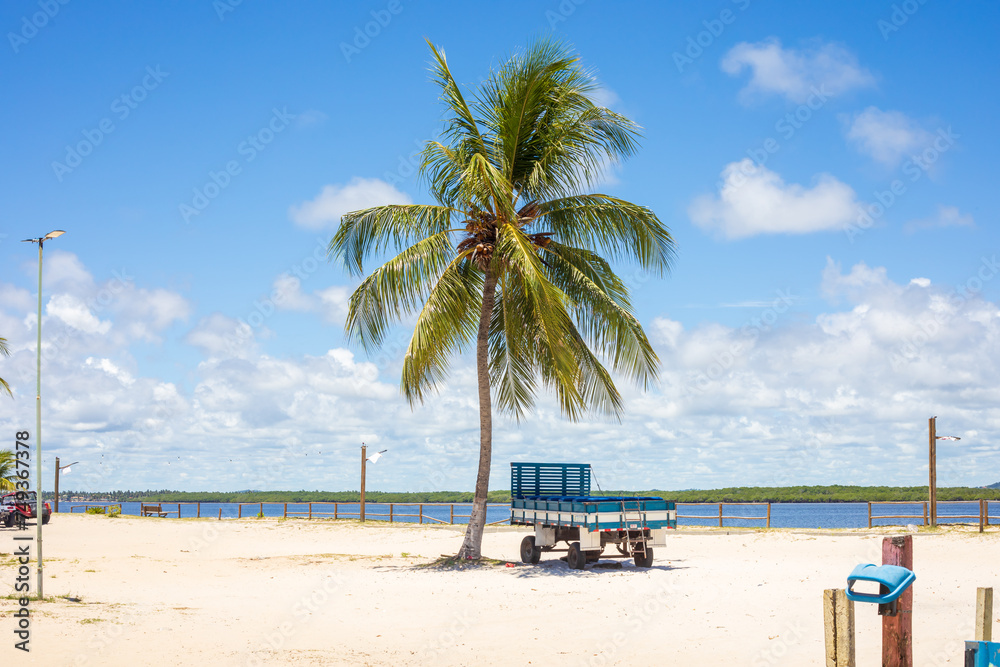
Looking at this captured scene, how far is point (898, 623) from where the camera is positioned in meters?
5.23

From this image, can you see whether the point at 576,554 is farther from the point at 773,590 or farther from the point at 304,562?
the point at 304,562

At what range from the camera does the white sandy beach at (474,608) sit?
9.79m

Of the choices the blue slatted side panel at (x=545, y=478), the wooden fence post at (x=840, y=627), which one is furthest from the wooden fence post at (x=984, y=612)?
the blue slatted side panel at (x=545, y=478)

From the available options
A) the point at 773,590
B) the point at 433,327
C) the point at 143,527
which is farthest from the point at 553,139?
the point at 143,527

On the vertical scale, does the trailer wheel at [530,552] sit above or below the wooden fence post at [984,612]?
below

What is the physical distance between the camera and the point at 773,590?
14484 mm

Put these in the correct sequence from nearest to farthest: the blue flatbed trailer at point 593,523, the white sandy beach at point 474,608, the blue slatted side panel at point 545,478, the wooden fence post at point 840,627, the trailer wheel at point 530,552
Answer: the wooden fence post at point 840,627
the white sandy beach at point 474,608
the blue flatbed trailer at point 593,523
the trailer wheel at point 530,552
the blue slatted side panel at point 545,478

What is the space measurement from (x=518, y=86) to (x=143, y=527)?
26.3 meters

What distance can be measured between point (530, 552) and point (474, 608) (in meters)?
6.46

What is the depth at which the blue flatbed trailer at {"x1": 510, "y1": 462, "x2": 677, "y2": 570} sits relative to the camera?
58.6 feet

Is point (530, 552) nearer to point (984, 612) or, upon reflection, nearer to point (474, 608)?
point (474, 608)

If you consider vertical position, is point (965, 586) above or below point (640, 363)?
below

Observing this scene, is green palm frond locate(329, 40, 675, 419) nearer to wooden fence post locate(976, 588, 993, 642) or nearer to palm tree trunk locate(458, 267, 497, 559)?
palm tree trunk locate(458, 267, 497, 559)

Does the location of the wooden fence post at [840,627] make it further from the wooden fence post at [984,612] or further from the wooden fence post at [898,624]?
the wooden fence post at [984,612]
